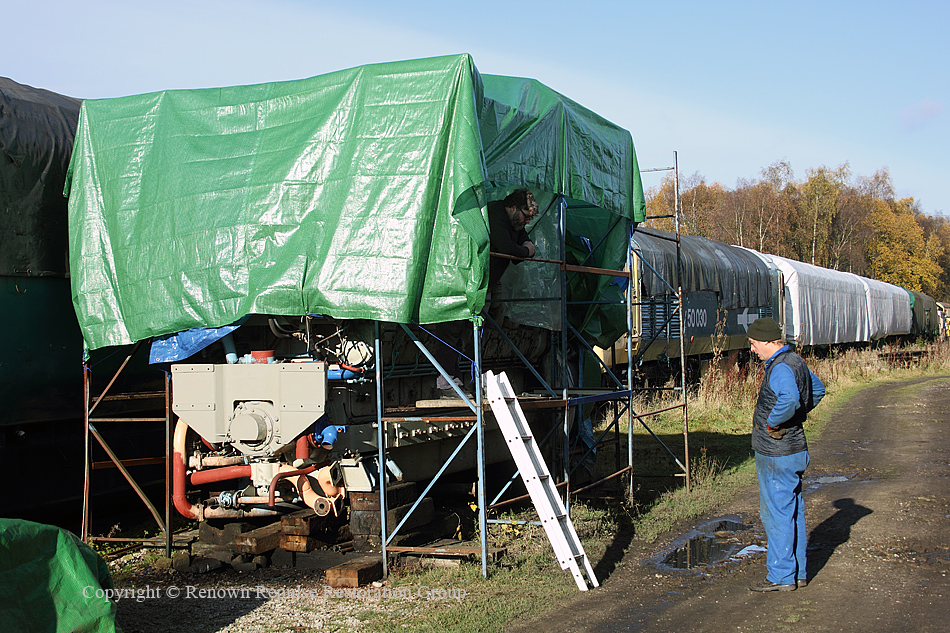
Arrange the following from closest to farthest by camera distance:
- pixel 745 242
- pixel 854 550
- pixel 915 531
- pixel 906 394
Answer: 1. pixel 854 550
2. pixel 915 531
3. pixel 906 394
4. pixel 745 242

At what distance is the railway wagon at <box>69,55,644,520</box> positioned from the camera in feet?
19.6

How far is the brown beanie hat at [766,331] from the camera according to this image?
19.2 feet

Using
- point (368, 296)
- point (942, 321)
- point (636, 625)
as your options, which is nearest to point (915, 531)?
point (636, 625)

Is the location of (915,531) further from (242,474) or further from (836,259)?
(836,259)

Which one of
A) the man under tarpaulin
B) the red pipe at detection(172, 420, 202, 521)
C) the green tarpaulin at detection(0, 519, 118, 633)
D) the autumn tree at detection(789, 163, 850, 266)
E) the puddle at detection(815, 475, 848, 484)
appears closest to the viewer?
the green tarpaulin at detection(0, 519, 118, 633)

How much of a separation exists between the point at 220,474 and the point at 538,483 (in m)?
2.77

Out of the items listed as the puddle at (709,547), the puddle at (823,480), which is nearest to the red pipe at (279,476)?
the puddle at (709,547)

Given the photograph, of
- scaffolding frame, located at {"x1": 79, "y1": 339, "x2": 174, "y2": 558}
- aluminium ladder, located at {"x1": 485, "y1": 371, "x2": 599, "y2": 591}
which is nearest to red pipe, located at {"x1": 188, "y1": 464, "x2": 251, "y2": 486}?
scaffolding frame, located at {"x1": 79, "y1": 339, "x2": 174, "y2": 558}

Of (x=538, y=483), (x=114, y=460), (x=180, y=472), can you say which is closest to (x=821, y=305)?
(x=538, y=483)

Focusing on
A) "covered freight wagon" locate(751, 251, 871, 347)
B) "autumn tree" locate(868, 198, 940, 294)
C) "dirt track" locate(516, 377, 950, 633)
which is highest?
"autumn tree" locate(868, 198, 940, 294)

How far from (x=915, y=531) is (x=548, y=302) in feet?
12.7

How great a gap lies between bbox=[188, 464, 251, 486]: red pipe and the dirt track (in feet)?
9.64

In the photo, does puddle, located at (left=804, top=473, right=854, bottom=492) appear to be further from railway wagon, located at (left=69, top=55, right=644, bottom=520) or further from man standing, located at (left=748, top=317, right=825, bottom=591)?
railway wagon, located at (left=69, top=55, right=644, bottom=520)

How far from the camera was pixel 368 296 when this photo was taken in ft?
19.9
